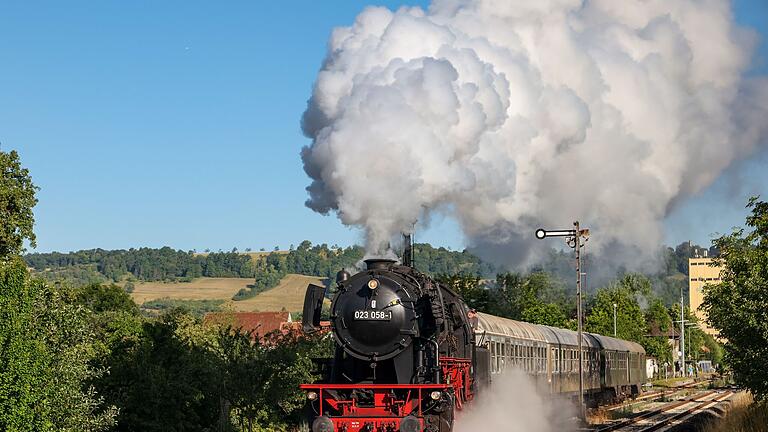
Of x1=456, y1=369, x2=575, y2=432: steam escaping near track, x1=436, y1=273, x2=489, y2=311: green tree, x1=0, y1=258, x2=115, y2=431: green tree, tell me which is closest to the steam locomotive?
x1=456, y1=369, x2=575, y2=432: steam escaping near track

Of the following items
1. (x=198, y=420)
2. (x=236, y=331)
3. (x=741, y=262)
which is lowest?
(x=198, y=420)

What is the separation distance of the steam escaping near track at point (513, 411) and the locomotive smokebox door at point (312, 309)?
373 cm

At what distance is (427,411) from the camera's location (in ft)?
56.7

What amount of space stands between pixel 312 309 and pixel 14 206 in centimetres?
1418

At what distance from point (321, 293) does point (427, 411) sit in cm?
328

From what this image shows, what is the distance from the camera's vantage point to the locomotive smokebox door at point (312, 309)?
18.6 m

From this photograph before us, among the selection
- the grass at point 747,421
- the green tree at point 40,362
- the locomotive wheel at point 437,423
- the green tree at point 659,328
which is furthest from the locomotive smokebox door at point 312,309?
the green tree at point 659,328

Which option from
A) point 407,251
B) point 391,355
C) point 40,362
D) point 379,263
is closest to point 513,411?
point 407,251

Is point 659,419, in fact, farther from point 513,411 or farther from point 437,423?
point 437,423

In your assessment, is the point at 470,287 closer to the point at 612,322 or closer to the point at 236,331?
the point at 612,322

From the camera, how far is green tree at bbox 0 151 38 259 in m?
28.4

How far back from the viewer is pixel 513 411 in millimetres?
25062

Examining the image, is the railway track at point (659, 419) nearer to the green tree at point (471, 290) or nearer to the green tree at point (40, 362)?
the green tree at point (471, 290)

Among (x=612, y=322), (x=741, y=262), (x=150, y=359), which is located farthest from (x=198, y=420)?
(x=612, y=322)
